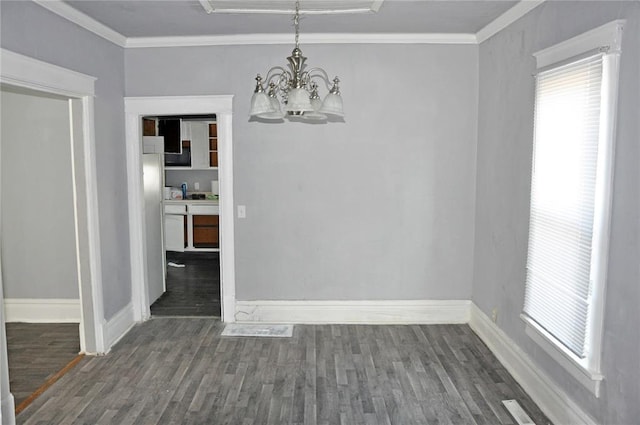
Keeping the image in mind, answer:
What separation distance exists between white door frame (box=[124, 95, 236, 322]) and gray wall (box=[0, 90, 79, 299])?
0.57 metres

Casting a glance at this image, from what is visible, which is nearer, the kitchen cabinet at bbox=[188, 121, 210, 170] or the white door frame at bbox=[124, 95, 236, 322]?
the white door frame at bbox=[124, 95, 236, 322]

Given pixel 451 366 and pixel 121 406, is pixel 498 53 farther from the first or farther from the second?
pixel 121 406

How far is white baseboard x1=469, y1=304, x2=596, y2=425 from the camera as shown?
2774mm

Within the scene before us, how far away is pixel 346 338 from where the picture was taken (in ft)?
14.1

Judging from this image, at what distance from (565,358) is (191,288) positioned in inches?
168

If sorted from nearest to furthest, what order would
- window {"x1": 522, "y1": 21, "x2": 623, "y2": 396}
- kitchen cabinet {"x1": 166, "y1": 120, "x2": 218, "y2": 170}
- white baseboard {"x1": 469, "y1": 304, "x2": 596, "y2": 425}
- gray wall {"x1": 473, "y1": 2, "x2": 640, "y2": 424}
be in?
gray wall {"x1": 473, "y1": 2, "x2": 640, "y2": 424}, window {"x1": 522, "y1": 21, "x2": 623, "y2": 396}, white baseboard {"x1": 469, "y1": 304, "x2": 596, "y2": 425}, kitchen cabinet {"x1": 166, "y1": 120, "x2": 218, "y2": 170}

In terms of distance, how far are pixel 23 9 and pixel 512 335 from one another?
153 inches

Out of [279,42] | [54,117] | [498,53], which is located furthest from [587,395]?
[54,117]

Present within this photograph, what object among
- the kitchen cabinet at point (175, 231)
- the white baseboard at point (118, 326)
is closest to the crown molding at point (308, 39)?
the white baseboard at point (118, 326)

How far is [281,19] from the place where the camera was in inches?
149

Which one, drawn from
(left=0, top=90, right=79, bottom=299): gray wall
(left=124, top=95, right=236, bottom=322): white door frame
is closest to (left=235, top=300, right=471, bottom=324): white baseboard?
(left=124, top=95, right=236, bottom=322): white door frame

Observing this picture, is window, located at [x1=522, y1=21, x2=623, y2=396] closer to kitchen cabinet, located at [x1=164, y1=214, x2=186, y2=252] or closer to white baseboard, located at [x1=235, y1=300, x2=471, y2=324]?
white baseboard, located at [x1=235, y1=300, x2=471, y2=324]

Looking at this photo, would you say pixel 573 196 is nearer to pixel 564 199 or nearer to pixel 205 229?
pixel 564 199

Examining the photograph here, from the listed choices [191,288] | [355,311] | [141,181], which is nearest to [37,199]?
[141,181]
